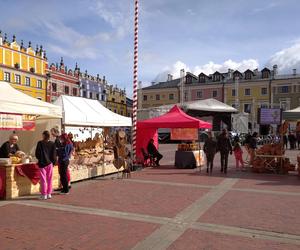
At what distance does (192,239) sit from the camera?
19.0ft

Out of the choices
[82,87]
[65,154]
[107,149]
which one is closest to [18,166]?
[65,154]

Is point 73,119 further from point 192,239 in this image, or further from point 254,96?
point 254,96

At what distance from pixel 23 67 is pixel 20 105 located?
156ft

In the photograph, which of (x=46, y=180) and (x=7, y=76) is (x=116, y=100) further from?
(x=46, y=180)

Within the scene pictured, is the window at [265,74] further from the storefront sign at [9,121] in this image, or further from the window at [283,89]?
the storefront sign at [9,121]

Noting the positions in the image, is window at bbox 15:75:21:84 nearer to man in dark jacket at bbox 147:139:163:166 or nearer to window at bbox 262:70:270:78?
man in dark jacket at bbox 147:139:163:166

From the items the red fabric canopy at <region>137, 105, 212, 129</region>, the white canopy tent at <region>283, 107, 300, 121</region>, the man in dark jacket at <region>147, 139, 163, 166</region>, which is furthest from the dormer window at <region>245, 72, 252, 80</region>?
the man in dark jacket at <region>147, 139, 163, 166</region>

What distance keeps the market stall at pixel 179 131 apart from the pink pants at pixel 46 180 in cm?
744

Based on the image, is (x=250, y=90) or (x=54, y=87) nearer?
(x=54, y=87)

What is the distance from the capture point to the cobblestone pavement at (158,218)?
5664 mm

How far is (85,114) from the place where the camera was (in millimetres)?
12992

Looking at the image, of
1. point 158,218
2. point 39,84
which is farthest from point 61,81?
point 158,218

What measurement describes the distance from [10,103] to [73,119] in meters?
3.02

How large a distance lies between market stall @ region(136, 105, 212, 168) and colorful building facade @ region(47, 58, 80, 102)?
44.2 m
